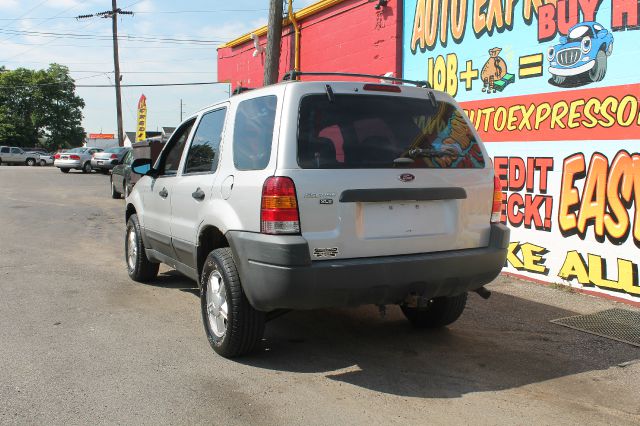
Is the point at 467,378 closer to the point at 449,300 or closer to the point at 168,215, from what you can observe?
the point at 449,300

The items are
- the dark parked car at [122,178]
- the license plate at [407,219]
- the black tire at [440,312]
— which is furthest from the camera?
the dark parked car at [122,178]

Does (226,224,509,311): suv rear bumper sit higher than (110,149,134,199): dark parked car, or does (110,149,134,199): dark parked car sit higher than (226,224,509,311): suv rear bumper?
(110,149,134,199): dark parked car

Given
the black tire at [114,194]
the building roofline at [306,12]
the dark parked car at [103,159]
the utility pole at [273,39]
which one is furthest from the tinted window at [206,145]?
the dark parked car at [103,159]

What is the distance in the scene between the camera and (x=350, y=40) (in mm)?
11172

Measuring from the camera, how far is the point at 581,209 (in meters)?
Answer: 6.60

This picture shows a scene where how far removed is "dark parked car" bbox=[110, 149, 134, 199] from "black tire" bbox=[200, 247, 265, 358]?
11.5 m

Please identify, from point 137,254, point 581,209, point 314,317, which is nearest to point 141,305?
point 137,254

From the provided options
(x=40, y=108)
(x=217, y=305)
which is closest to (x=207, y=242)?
(x=217, y=305)

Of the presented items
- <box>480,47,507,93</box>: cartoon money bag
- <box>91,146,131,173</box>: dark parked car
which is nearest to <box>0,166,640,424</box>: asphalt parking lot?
<box>480,47,507,93</box>: cartoon money bag

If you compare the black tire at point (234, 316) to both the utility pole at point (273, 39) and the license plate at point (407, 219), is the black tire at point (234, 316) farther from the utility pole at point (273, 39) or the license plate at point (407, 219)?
the utility pole at point (273, 39)

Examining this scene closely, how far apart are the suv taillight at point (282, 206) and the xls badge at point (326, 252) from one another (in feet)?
0.57

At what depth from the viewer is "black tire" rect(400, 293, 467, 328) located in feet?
16.3

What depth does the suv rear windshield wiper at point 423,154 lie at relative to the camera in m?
3.99

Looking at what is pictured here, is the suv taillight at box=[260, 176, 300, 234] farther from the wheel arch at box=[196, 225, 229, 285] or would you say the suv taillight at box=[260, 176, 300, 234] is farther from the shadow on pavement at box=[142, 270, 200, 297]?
the shadow on pavement at box=[142, 270, 200, 297]
